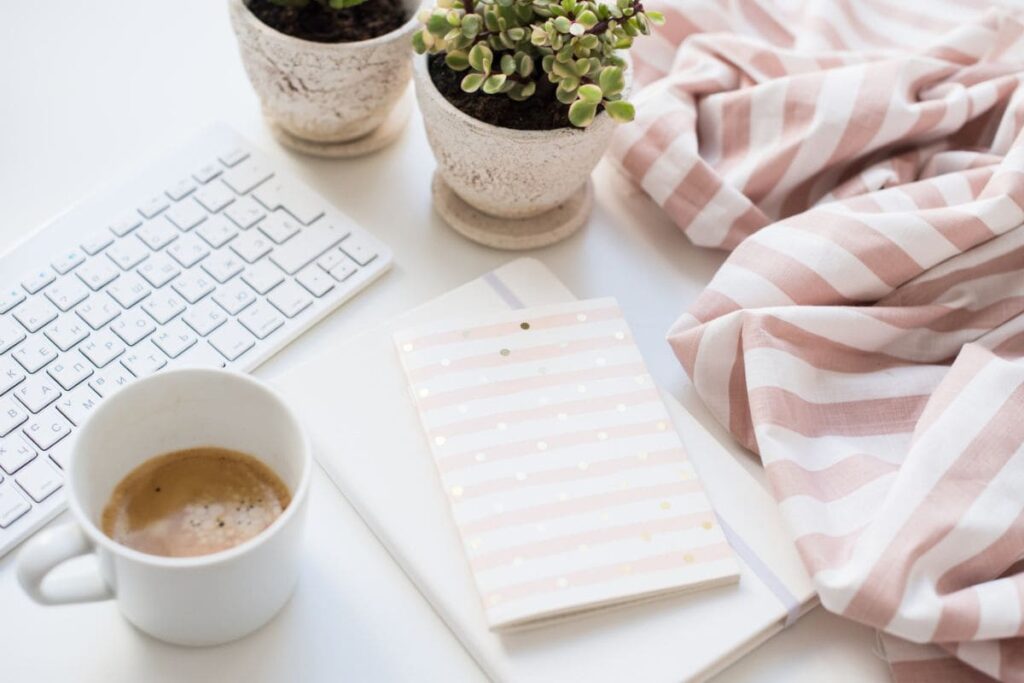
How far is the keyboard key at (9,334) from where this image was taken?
26.9 inches

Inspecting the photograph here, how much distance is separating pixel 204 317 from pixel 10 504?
0.16m

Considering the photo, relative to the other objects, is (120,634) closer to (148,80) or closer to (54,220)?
(54,220)

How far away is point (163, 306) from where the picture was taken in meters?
0.72

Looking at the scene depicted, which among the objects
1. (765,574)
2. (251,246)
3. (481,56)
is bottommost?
(765,574)

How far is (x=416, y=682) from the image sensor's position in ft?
1.92

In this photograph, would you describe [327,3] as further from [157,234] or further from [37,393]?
[37,393]

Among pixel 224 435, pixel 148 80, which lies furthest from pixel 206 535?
pixel 148 80

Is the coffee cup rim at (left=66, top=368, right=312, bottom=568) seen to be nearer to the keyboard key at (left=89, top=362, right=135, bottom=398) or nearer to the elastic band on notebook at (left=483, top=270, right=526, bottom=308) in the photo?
the keyboard key at (left=89, top=362, right=135, bottom=398)

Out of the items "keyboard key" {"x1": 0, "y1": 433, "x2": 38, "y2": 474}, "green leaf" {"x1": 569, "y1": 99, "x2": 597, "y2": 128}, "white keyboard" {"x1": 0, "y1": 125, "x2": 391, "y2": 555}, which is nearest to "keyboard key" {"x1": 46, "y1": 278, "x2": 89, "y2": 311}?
"white keyboard" {"x1": 0, "y1": 125, "x2": 391, "y2": 555}

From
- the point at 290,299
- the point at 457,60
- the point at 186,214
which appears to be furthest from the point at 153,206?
the point at 457,60

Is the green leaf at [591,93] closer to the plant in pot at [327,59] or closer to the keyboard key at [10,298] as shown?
the plant in pot at [327,59]

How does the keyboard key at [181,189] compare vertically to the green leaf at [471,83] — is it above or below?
below

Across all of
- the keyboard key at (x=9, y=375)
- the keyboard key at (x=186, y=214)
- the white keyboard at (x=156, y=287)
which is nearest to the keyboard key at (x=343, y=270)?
the white keyboard at (x=156, y=287)

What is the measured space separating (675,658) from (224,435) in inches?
10.5
